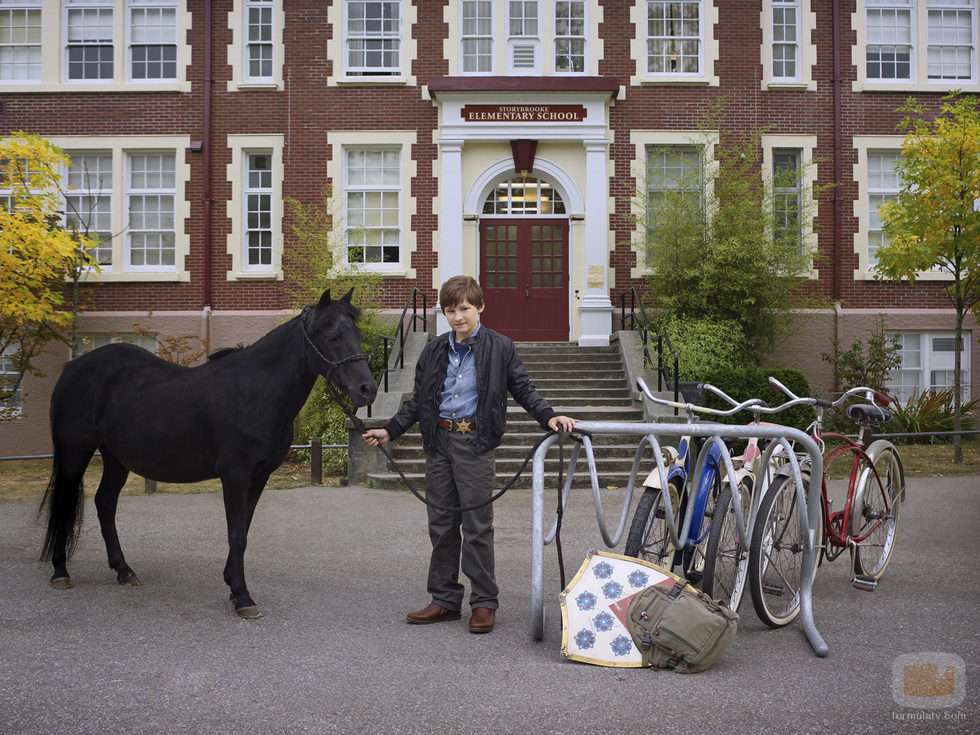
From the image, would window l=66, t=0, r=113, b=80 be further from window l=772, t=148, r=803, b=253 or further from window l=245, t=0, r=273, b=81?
window l=772, t=148, r=803, b=253

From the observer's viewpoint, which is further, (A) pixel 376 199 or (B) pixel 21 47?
(B) pixel 21 47

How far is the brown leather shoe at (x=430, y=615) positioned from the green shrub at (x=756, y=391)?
8314 millimetres

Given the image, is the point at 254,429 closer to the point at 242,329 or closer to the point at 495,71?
the point at 242,329

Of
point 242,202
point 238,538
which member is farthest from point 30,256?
point 238,538

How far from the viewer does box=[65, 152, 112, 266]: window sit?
17703 mm

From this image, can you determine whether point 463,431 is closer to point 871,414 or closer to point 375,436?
point 375,436

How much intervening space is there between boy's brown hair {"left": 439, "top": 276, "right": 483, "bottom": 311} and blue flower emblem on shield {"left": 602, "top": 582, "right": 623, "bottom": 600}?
69.0 inches

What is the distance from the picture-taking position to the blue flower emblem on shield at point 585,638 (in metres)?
4.54

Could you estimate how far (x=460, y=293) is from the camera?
5.10 meters

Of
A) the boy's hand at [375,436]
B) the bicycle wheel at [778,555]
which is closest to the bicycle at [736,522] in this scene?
the bicycle wheel at [778,555]

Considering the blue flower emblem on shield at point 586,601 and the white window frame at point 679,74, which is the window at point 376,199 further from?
the blue flower emblem on shield at point 586,601

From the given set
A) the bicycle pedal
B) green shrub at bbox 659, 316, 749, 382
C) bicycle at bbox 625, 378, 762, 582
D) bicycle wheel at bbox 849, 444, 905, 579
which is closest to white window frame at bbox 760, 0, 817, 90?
green shrub at bbox 659, 316, 749, 382

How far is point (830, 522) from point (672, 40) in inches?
553

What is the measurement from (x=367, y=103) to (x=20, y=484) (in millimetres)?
9639
